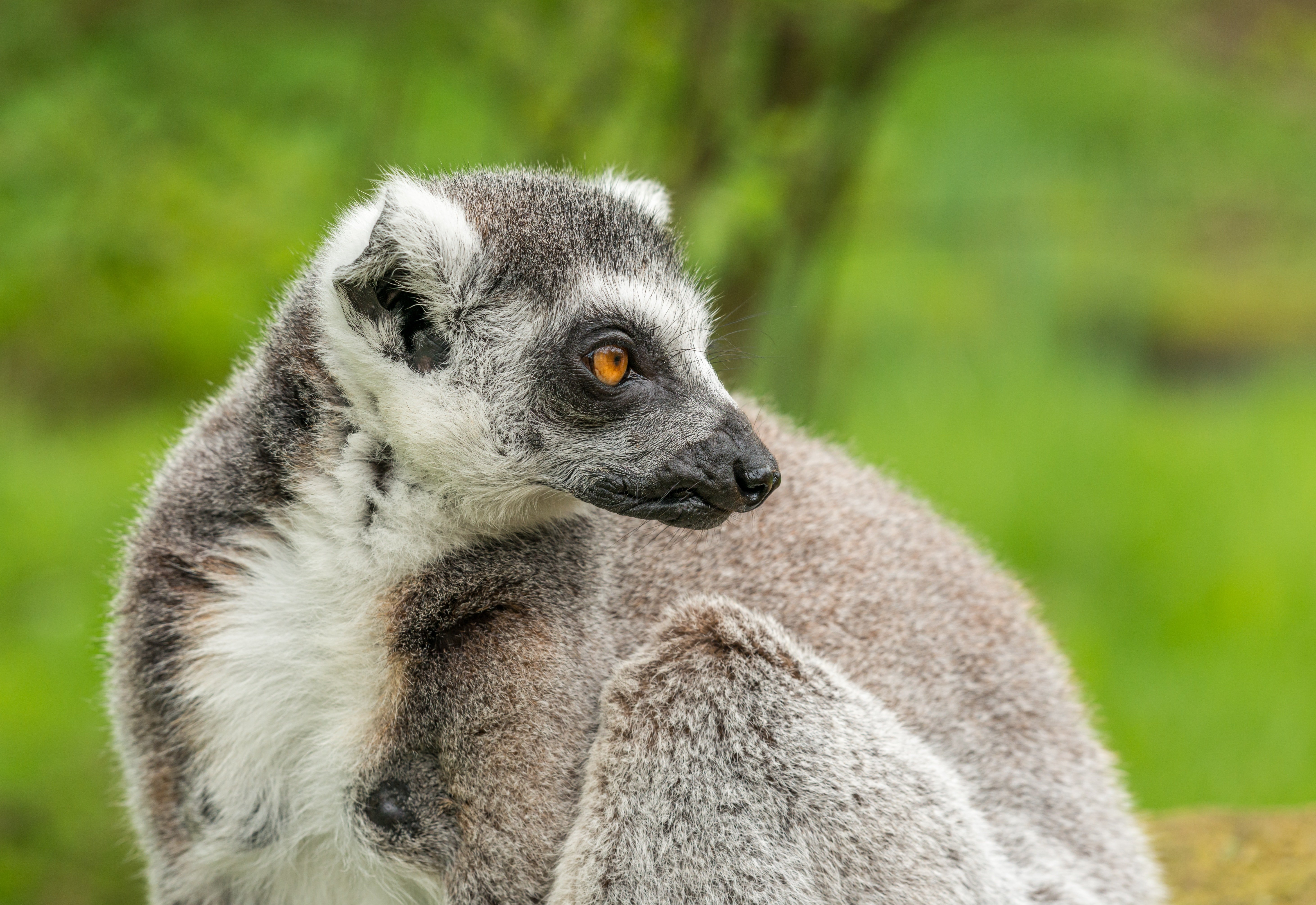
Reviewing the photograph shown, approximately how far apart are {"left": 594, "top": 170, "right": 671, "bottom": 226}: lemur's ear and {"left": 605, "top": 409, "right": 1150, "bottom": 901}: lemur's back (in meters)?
0.79

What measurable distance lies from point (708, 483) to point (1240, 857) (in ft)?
9.87

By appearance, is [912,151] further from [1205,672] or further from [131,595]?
[131,595]

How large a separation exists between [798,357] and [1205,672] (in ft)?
9.64

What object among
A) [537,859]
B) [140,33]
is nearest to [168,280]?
[140,33]

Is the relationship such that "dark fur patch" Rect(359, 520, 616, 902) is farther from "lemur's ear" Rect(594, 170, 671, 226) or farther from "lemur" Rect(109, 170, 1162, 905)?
"lemur's ear" Rect(594, 170, 671, 226)

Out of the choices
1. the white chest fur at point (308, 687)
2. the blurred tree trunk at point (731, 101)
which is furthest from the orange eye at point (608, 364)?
the blurred tree trunk at point (731, 101)

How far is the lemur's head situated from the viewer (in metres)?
3.33

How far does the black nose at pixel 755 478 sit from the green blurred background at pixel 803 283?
102cm

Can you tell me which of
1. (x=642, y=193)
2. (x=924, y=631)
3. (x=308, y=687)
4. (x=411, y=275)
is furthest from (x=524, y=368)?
(x=924, y=631)

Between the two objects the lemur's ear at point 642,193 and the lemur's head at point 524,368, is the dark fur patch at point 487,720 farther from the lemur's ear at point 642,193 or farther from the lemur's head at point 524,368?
the lemur's ear at point 642,193

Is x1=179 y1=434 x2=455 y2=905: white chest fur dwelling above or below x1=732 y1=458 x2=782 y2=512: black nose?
below

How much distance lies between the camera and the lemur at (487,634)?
3.21 meters

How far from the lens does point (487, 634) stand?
3.31 meters

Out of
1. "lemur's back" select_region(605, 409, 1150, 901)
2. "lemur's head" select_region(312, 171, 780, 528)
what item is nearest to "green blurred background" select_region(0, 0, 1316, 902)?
"lemur's back" select_region(605, 409, 1150, 901)
